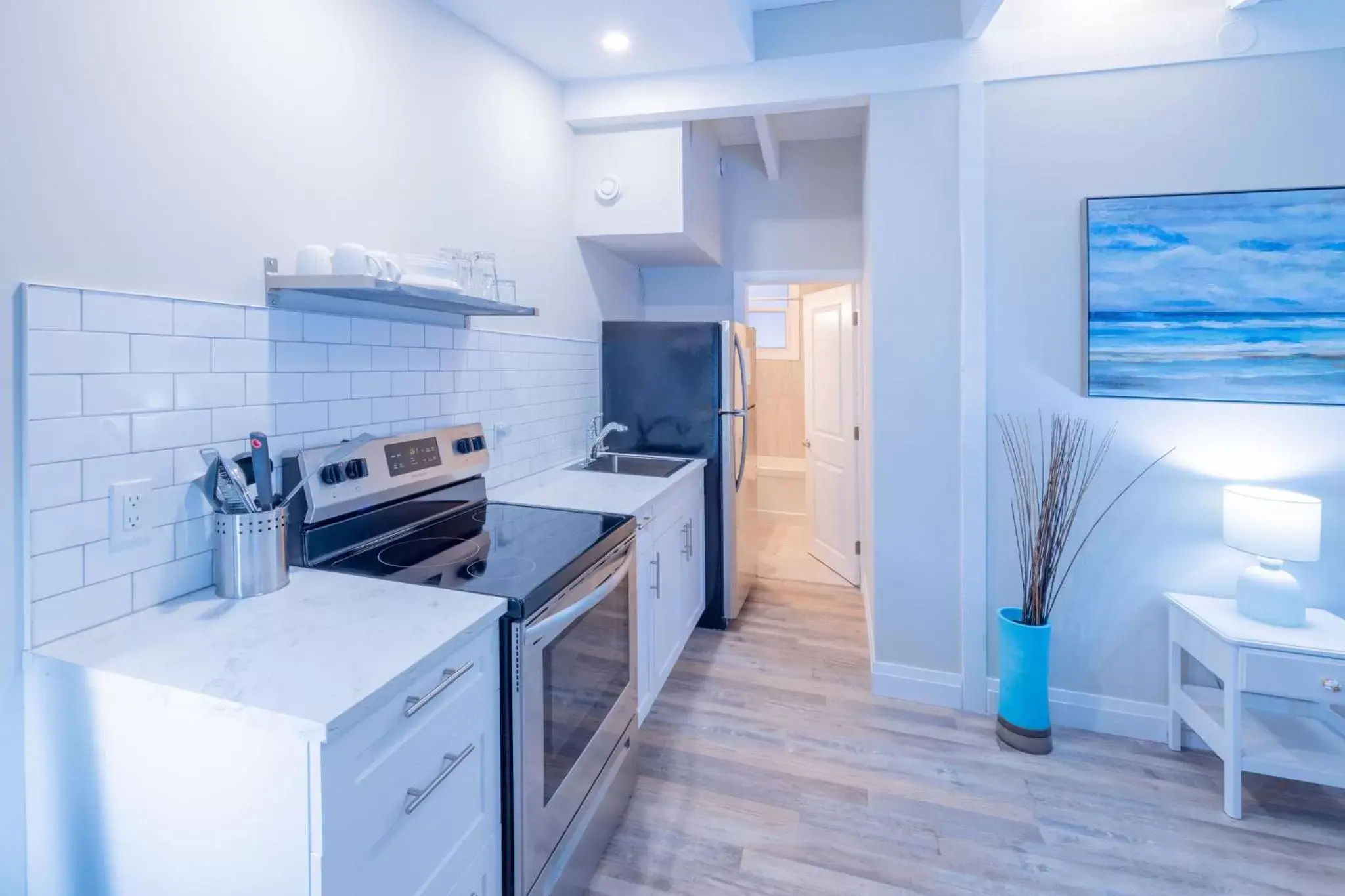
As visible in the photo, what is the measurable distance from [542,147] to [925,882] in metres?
2.97

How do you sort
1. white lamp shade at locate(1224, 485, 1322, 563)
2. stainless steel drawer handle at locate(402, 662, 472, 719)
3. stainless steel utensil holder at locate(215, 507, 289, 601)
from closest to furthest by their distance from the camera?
stainless steel drawer handle at locate(402, 662, 472, 719) → stainless steel utensil holder at locate(215, 507, 289, 601) → white lamp shade at locate(1224, 485, 1322, 563)

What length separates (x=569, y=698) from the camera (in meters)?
1.47

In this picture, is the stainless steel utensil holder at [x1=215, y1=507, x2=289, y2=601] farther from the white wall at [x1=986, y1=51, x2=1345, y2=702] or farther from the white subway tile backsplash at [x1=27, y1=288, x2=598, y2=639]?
the white wall at [x1=986, y1=51, x2=1345, y2=702]

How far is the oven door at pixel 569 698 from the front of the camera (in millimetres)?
1251

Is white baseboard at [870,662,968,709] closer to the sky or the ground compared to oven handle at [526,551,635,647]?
closer to the ground

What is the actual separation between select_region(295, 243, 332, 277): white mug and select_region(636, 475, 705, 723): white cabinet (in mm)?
1161

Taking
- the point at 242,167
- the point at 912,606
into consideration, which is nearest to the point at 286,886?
the point at 242,167

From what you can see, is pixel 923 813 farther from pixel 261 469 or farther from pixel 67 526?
pixel 67 526

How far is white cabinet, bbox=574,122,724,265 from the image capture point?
2869 millimetres

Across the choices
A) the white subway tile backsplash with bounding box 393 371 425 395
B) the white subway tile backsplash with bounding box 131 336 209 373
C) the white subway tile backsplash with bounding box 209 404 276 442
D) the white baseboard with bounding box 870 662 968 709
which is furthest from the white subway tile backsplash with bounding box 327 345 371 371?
the white baseboard with bounding box 870 662 968 709

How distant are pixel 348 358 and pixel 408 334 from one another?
0.25 metres

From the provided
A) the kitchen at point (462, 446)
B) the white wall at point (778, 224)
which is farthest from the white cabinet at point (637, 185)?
the white wall at point (778, 224)

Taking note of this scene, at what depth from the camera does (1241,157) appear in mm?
2168

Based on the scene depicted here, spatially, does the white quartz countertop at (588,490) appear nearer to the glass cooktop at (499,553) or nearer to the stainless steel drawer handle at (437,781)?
the glass cooktop at (499,553)
